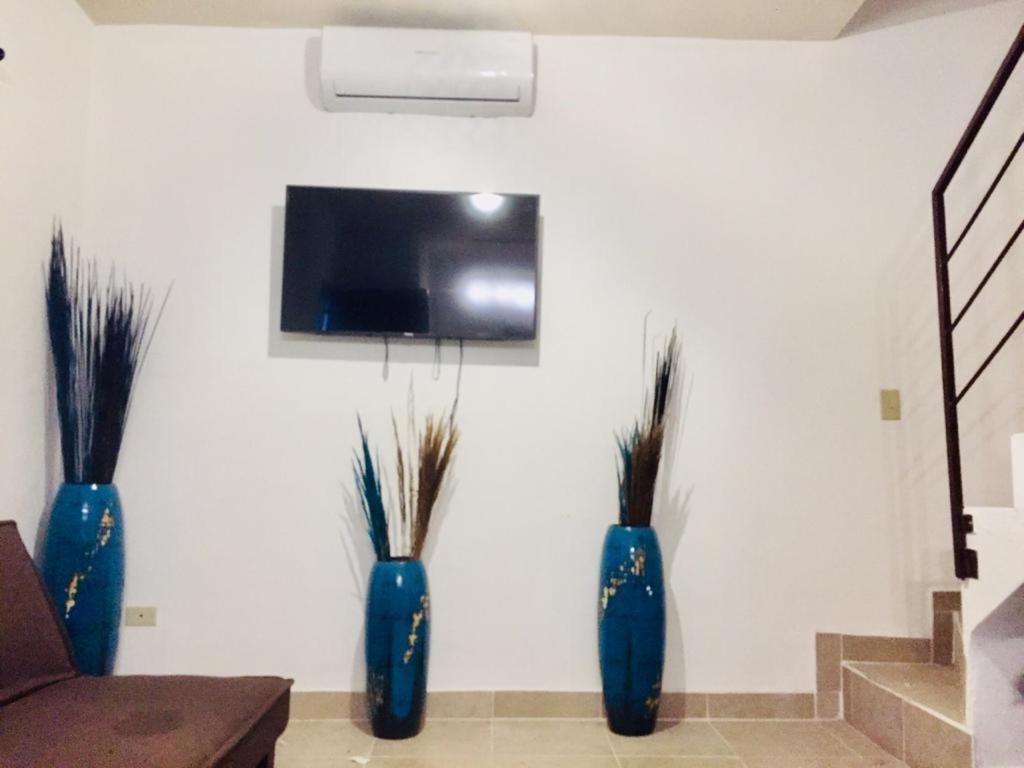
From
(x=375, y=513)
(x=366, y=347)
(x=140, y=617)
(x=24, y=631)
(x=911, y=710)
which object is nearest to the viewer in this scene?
(x=24, y=631)

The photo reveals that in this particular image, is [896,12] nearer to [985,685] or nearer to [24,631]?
[985,685]

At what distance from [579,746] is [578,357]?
132cm

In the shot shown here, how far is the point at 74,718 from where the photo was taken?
5.20ft

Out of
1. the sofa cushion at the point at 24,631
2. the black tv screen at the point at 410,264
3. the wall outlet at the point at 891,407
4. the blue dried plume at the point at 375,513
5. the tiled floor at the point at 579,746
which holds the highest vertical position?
the black tv screen at the point at 410,264

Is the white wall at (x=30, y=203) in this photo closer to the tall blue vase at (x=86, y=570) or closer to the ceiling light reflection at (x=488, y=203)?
the tall blue vase at (x=86, y=570)

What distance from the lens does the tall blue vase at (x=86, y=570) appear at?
2387 millimetres

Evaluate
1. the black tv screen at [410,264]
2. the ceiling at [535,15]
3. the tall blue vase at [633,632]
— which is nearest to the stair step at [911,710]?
the tall blue vase at [633,632]

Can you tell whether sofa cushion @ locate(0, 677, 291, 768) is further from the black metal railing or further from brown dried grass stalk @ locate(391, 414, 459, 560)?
the black metal railing

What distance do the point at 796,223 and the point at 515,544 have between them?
1.61 metres

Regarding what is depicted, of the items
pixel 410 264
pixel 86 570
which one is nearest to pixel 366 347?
pixel 410 264

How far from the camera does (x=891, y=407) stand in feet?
9.23

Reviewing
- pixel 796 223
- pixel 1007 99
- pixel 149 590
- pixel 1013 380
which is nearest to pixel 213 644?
pixel 149 590

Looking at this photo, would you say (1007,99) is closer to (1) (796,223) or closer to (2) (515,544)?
(1) (796,223)

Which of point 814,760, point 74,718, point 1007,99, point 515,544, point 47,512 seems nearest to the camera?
point 74,718
